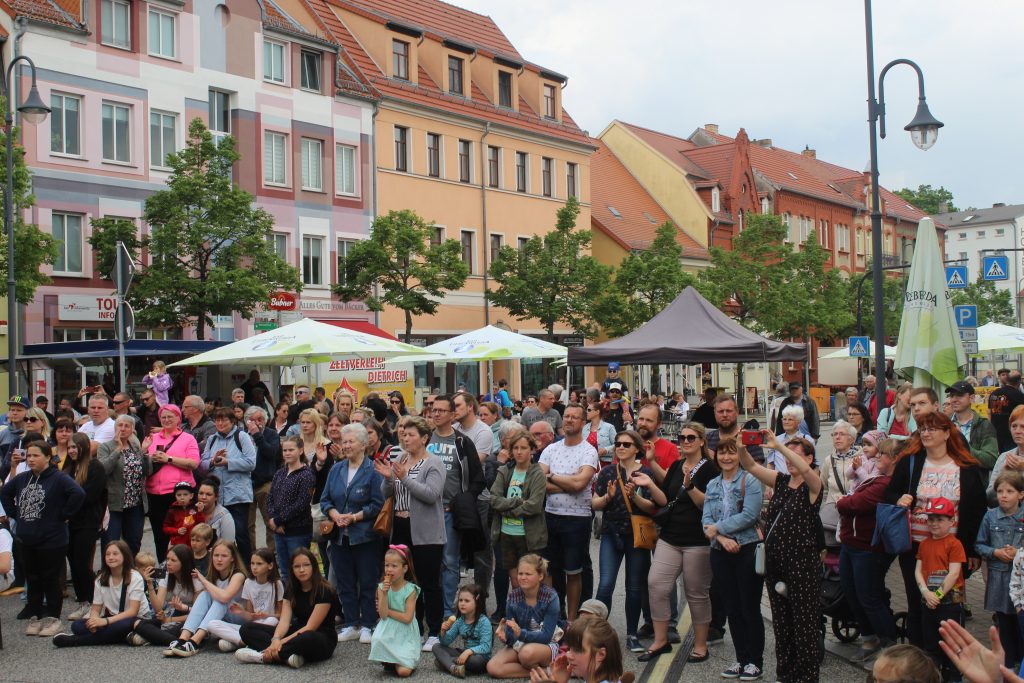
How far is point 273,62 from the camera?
33.9 m

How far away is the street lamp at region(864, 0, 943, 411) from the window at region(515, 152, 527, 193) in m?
26.6

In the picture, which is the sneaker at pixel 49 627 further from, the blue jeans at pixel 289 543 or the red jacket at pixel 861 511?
the red jacket at pixel 861 511

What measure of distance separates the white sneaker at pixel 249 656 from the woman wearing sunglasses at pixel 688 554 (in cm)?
294

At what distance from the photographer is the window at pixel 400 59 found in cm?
3884

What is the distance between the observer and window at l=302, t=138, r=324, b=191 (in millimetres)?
34688

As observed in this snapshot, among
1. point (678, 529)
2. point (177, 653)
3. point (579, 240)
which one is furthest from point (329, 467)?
point (579, 240)

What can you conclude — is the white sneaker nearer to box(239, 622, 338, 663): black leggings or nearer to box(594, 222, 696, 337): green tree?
box(239, 622, 338, 663): black leggings

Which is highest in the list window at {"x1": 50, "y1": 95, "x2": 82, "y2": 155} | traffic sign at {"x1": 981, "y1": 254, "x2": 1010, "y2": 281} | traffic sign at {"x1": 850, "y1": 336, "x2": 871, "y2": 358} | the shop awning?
window at {"x1": 50, "y1": 95, "x2": 82, "y2": 155}

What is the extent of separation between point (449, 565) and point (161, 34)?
2485 cm

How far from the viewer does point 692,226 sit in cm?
5725

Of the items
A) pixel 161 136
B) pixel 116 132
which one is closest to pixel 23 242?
pixel 116 132

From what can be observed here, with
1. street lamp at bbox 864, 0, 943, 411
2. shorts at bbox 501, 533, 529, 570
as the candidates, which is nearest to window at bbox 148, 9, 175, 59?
street lamp at bbox 864, 0, 943, 411

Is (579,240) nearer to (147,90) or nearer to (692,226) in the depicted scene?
(147,90)

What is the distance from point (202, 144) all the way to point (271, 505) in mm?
18745
